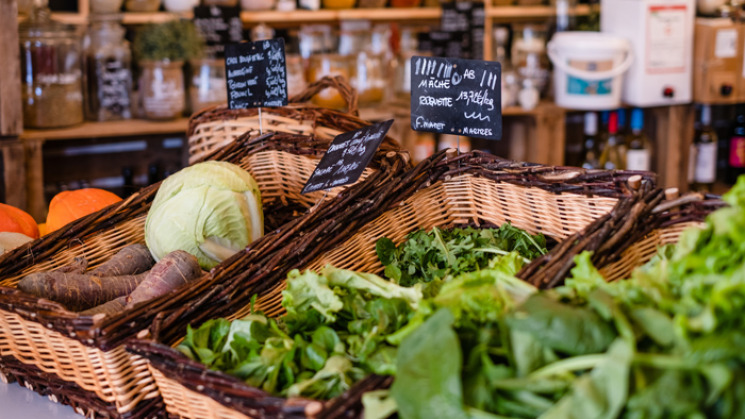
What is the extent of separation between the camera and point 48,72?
245 centimetres

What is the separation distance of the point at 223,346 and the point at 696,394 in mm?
601

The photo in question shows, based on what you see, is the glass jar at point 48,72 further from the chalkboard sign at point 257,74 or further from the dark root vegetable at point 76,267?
the dark root vegetable at point 76,267

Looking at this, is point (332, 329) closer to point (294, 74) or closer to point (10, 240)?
point (10, 240)

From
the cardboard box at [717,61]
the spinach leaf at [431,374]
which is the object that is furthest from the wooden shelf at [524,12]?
the spinach leaf at [431,374]

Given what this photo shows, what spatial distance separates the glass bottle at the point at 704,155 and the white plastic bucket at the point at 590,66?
478 mm

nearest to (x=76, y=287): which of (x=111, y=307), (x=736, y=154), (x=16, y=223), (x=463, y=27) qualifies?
(x=111, y=307)

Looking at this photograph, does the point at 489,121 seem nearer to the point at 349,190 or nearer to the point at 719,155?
the point at 349,190

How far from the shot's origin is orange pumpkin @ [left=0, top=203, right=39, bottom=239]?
1540 mm

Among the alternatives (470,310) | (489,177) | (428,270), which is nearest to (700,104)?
(489,177)

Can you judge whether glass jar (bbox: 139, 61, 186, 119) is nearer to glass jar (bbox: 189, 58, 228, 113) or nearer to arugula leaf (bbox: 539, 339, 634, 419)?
glass jar (bbox: 189, 58, 228, 113)

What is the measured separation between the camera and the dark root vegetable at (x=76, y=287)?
1186 mm

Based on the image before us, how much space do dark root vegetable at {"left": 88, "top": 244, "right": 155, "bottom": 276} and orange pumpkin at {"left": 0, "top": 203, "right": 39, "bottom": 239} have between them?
0.96 ft

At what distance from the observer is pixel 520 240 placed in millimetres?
1290

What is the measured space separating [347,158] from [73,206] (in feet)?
2.05
